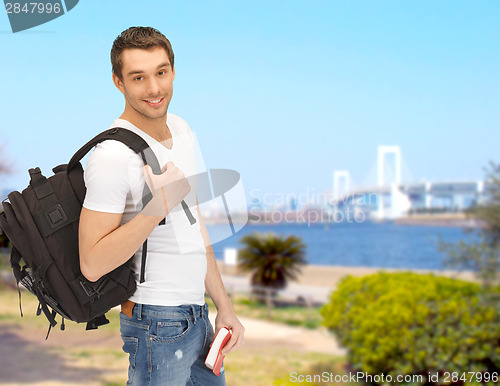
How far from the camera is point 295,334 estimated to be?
22.6 feet

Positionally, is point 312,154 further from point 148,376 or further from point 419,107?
point 148,376

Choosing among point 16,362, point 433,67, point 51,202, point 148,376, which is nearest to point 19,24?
point 51,202

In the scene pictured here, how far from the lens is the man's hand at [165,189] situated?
2.76 feet

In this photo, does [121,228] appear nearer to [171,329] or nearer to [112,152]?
[112,152]

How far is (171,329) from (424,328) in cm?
277

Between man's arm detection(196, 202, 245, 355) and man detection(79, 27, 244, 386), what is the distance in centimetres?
2

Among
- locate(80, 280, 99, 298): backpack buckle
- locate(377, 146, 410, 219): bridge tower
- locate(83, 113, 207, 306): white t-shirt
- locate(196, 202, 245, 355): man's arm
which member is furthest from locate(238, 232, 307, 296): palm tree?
locate(377, 146, 410, 219): bridge tower

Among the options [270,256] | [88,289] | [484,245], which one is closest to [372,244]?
[270,256]

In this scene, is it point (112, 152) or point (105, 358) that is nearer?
point (112, 152)

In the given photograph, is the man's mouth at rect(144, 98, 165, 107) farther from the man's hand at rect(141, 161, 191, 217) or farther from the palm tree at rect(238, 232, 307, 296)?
the palm tree at rect(238, 232, 307, 296)

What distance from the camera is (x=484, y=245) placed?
11.9 ft

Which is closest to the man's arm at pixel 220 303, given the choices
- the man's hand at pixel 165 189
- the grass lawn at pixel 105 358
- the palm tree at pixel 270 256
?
the man's hand at pixel 165 189

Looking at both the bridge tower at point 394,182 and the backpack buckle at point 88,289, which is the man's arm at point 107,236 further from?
the bridge tower at point 394,182

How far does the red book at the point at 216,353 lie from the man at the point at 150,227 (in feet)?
0.07
